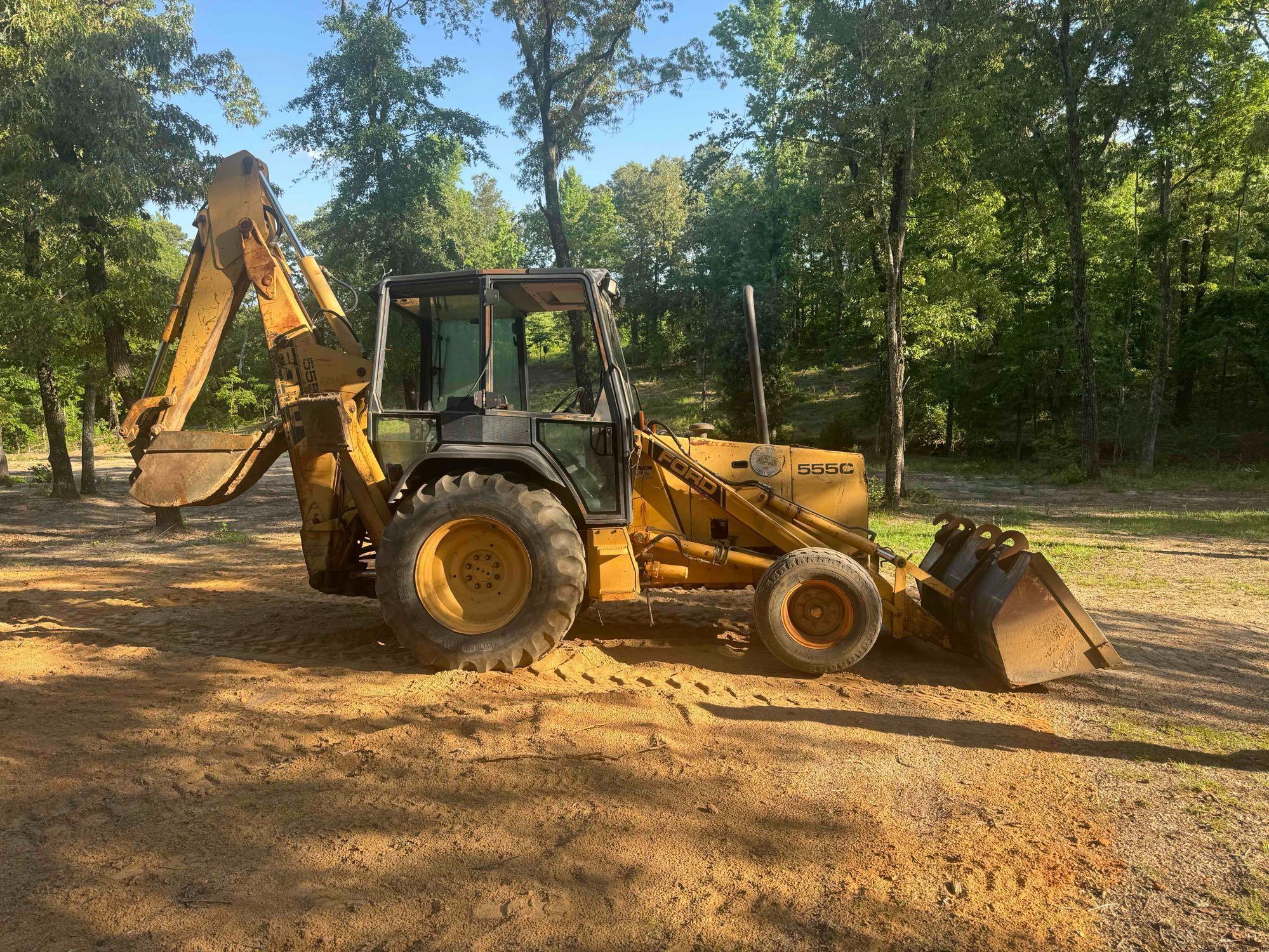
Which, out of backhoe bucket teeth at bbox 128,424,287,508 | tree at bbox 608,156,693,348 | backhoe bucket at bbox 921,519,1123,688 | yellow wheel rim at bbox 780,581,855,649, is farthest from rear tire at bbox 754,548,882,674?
tree at bbox 608,156,693,348

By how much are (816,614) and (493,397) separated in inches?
108

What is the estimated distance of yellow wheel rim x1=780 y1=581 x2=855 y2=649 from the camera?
549 centimetres

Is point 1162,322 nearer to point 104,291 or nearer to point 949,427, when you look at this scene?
point 949,427

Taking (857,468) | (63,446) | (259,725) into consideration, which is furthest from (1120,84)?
(63,446)

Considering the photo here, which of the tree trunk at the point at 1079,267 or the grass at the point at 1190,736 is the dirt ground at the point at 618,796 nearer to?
the grass at the point at 1190,736

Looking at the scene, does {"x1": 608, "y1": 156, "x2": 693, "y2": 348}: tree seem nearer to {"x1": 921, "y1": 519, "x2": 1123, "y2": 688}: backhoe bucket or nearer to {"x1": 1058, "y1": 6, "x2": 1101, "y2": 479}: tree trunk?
{"x1": 1058, "y1": 6, "x2": 1101, "y2": 479}: tree trunk

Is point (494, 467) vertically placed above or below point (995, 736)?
above

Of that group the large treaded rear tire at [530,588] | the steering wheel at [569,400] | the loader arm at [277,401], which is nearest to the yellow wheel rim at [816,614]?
the large treaded rear tire at [530,588]

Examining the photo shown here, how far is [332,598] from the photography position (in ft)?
25.9

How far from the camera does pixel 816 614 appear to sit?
5.53 meters

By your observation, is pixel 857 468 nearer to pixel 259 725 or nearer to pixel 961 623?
pixel 961 623

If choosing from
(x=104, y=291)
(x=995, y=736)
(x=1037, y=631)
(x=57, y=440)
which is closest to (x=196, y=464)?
(x=995, y=736)

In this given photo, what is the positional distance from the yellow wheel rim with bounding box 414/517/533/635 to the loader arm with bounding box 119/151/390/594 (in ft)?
1.99

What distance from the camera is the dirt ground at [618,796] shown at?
2.83 meters
